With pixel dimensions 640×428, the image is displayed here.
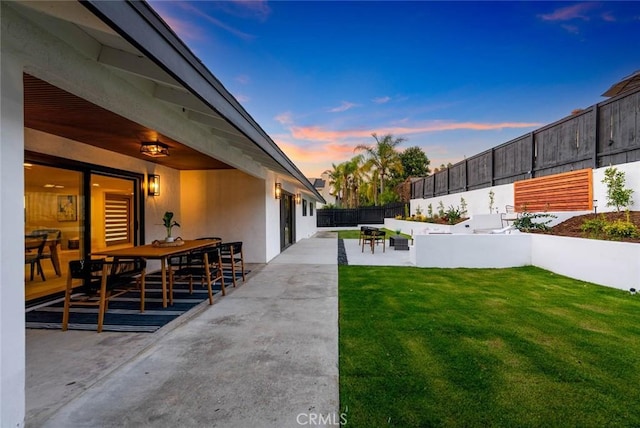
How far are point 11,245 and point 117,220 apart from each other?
16.7ft

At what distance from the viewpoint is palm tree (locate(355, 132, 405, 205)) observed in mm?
24828

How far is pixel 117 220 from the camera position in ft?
20.2

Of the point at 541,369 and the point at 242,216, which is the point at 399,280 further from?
the point at 242,216

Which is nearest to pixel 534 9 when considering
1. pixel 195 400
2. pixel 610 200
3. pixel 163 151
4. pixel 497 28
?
pixel 497 28

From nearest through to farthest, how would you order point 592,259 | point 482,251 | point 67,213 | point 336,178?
point 67,213 → point 592,259 → point 482,251 → point 336,178

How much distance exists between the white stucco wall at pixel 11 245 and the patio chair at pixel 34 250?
363 cm

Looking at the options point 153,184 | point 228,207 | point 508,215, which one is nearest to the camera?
point 153,184

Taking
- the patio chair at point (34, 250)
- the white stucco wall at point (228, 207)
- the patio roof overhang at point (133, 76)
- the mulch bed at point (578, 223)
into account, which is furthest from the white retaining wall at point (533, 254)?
the patio chair at point (34, 250)

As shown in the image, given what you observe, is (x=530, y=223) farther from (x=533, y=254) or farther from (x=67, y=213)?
(x=67, y=213)

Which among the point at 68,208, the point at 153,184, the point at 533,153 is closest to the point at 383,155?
the point at 533,153

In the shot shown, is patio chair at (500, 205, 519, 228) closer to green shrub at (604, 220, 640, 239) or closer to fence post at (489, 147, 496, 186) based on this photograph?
fence post at (489, 147, 496, 186)

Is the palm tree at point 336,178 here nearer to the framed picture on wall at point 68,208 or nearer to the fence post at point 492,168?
the fence post at point 492,168

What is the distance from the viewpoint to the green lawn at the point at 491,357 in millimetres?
2000

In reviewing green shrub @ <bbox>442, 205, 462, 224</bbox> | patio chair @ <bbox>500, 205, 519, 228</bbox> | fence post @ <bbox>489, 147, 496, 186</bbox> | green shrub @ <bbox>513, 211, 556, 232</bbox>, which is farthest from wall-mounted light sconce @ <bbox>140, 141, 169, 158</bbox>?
fence post @ <bbox>489, 147, 496, 186</bbox>
